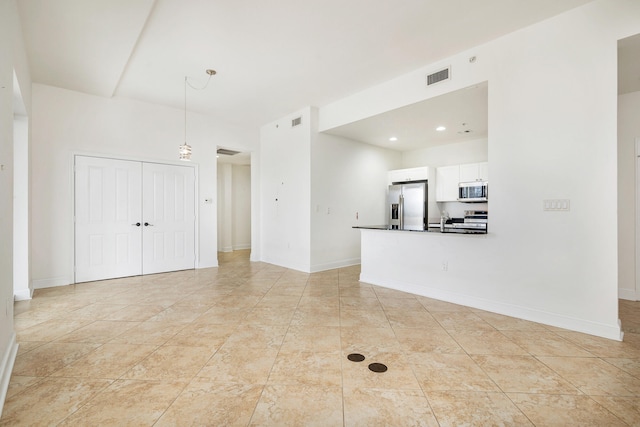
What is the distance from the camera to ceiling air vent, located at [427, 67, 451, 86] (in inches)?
154

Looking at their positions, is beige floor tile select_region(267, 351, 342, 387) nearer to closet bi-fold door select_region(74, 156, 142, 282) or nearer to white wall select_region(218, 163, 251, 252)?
closet bi-fold door select_region(74, 156, 142, 282)

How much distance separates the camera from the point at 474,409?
178cm

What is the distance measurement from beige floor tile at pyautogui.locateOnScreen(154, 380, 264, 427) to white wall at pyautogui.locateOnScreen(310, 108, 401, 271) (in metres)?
3.81

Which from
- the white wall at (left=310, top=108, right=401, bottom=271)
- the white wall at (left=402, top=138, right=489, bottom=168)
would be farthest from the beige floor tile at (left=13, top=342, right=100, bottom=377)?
the white wall at (left=402, top=138, right=489, bottom=168)

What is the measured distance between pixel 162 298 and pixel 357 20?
4.15 metres

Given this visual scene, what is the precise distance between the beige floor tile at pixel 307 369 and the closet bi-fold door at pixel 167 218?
4.24m

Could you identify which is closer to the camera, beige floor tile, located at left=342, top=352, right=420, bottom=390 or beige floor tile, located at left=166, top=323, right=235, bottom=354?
beige floor tile, located at left=342, top=352, right=420, bottom=390

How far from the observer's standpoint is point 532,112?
128 inches

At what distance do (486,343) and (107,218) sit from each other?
5.80 metres

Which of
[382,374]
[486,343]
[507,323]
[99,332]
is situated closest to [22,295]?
[99,332]

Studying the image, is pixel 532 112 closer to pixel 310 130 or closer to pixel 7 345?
pixel 310 130

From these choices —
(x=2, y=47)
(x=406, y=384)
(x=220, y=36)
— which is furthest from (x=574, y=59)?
(x=2, y=47)

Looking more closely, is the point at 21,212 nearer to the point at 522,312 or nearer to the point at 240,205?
the point at 240,205

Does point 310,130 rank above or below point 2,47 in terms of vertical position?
above
